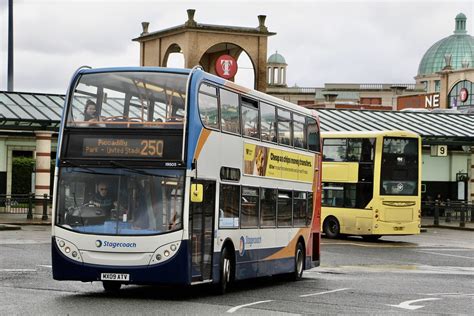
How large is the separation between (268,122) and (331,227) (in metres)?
20.7

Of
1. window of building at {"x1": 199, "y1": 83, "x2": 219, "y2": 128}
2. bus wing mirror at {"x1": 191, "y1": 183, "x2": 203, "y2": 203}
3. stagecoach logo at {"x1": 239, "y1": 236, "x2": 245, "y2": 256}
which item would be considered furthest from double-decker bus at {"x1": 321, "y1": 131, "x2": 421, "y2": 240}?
bus wing mirror at {"x1": 191, "y1": 183, "x2": 203, "y2": 203}

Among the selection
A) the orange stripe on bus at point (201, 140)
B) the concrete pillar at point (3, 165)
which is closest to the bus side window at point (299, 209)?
the orange stripe on bus at point (201, 140)

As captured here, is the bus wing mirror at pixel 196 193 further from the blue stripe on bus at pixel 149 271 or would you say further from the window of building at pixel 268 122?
the window of building at pixel 268 122

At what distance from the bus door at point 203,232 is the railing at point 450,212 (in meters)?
35.1

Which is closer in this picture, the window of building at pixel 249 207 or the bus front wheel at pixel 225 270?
the bus front wheel at pixel 225 270

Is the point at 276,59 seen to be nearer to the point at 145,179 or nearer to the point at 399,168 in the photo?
the point at 399,168

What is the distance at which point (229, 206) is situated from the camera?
19.1 metres

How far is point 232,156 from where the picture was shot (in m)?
19.1

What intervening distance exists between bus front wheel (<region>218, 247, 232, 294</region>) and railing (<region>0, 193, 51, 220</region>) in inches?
1082

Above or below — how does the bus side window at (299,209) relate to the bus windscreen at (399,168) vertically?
below

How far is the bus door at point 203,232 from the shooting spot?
57.1ft

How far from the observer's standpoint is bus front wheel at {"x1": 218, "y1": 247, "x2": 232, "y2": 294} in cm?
1873

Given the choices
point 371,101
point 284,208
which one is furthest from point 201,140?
point 371,101

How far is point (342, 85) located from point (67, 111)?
127 metres
